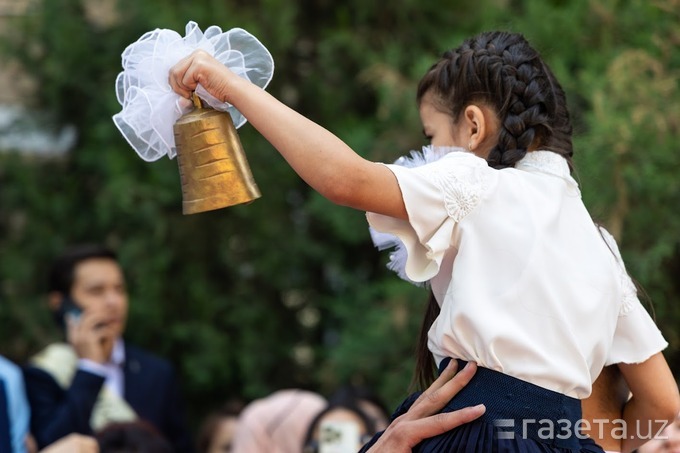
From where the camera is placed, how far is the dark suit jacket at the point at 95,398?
4.77m

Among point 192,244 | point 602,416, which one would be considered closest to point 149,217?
point 192,244

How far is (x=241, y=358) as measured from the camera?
5918 millimetres

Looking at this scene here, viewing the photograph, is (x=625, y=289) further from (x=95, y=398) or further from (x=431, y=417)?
→ (x=95, y=398)

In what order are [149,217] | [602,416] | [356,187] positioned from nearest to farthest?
[356,187] → [602,416] → [149,217]

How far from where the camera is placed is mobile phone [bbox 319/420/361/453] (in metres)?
4.29

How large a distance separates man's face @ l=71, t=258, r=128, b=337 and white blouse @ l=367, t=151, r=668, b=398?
3249mm

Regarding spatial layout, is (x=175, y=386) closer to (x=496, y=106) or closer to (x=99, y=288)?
(x=99, y=288)

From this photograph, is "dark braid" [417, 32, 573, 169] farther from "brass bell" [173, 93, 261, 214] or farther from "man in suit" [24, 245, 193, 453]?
"man in suit" [24, 245, 193, 453]

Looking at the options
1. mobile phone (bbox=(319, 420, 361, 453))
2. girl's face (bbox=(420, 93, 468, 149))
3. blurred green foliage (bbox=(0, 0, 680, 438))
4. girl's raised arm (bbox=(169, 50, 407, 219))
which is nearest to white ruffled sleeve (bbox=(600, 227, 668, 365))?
girl's face (bbox=(420, 93, 468, 149))

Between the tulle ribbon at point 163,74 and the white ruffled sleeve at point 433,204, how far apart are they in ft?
1.46

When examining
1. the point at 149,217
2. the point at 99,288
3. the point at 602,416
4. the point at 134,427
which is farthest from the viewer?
the point at 149,217

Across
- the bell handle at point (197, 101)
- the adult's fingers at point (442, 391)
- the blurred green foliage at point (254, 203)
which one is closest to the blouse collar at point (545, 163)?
the adult's fingers at point (442, 391)

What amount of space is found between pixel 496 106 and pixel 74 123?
440 centimetres

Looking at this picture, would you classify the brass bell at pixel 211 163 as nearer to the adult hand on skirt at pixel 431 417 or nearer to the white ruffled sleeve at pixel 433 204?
the white ruffled sleeve at pixel 433 204
